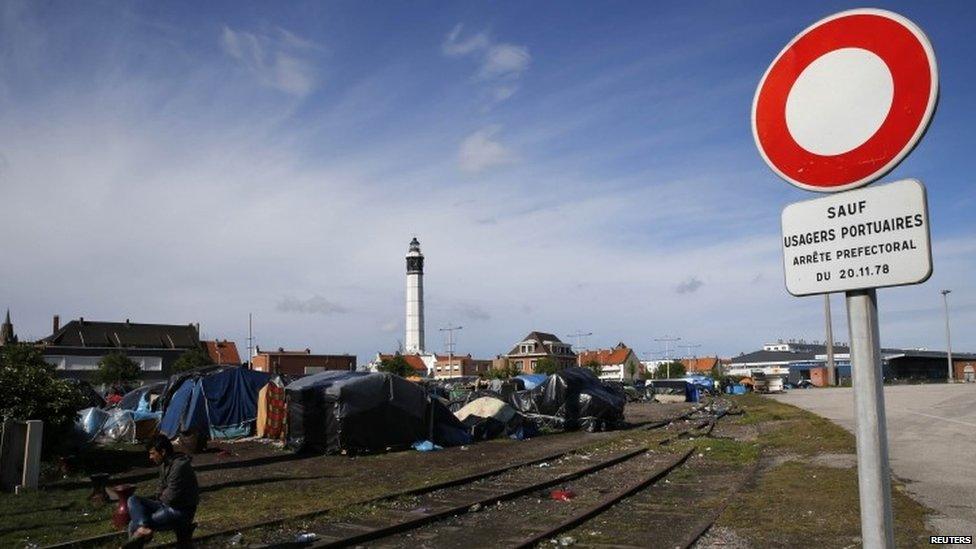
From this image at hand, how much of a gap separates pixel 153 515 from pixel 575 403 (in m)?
20.7

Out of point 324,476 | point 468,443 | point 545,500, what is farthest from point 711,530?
point 468,443

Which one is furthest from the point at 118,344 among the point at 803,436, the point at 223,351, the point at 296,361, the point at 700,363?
the point at 700,363

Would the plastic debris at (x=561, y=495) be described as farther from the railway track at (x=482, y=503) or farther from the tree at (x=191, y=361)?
the tree at (x=191, y=361)

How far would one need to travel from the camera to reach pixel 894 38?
2385 mm

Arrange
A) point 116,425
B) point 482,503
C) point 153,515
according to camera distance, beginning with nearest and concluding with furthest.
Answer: point 153,515 → point 482,503 → point 116,425

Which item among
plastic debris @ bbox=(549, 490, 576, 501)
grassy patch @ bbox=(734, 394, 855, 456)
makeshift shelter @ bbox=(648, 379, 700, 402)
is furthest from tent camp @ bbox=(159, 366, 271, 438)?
makeshift shelter @ bbox=(648, 379, 700, 402)

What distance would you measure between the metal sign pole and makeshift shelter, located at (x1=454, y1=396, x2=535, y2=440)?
2099cm

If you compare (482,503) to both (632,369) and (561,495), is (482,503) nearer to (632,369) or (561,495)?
(561,495)

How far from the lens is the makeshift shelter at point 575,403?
2633cm

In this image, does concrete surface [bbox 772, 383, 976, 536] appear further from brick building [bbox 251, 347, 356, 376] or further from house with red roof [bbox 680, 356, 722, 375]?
house with red roof [bbox 680, 356, 722, 375]

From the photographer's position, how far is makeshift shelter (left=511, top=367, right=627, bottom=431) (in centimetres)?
2633

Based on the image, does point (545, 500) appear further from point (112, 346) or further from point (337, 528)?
point (112, 346)

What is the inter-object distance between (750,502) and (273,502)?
7504 millimetres

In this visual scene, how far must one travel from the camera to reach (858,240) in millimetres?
2367
